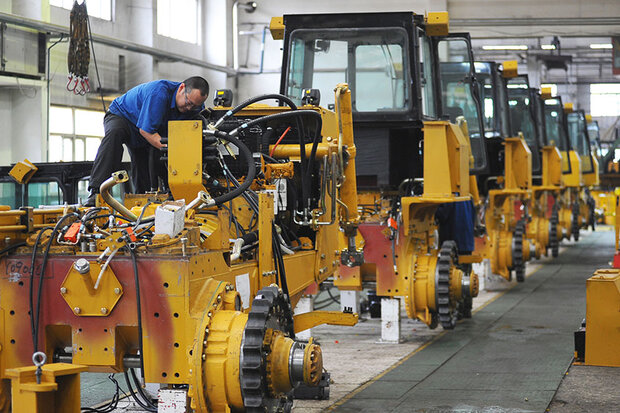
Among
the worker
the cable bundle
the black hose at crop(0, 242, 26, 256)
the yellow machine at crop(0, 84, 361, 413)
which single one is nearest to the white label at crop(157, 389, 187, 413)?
the yellow machine at crop(0, 84, 361, 413)

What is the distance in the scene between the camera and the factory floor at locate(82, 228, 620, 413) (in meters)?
5.95

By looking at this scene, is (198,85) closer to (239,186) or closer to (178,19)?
(239,186)

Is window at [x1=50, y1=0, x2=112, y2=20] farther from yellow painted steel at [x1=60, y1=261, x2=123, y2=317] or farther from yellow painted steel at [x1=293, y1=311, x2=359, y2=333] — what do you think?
yellow painted steel at [x1=60, y1=261, x2=123, y2=317]

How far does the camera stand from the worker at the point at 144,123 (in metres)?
5.40

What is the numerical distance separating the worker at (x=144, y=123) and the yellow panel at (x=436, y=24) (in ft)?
11.8

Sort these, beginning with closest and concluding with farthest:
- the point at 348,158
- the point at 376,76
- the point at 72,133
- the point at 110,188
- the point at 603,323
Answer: the point at 110,188 < the point at 348,158 < the point at 603,323 < the point at 376,76 < the point at 72,133

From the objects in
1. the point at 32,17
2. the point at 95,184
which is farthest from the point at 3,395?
the point at 32,17

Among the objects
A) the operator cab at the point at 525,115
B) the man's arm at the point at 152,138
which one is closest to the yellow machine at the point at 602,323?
the man's arm at the point at 152,138

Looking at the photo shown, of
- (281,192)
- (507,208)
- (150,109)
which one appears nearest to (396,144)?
(281,192)

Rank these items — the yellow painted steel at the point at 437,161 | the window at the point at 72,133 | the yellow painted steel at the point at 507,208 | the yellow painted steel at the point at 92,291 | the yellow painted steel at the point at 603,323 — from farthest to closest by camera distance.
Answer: the window at the point at 72,133, the yellow painted steel at the point at 507,208, the yellow painted steel at the point at 437,161, the yellow painted steel at the point at 603,323, the yellow painted steel at the point at 92,291

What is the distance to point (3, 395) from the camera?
4297 mm

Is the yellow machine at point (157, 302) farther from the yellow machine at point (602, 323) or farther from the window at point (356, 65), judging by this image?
the window at point (356, 65)

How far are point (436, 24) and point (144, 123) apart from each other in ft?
13.6

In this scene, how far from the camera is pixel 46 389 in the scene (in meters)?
3.49
